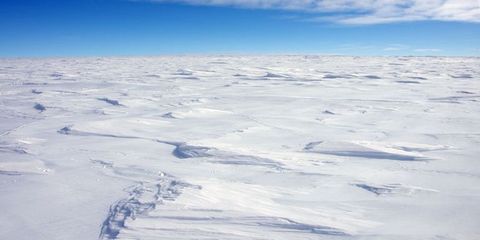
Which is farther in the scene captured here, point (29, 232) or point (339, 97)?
point (339, 97)

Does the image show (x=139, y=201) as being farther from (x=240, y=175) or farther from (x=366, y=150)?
(x=366, y=150)

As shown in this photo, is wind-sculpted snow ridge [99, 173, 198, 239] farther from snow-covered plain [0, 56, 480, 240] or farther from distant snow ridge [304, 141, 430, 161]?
distant snow ridge [304, 141, 430, 161]

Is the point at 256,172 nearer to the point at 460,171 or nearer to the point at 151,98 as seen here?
the point at 460,171


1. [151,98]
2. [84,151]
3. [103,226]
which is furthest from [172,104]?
[103,226]

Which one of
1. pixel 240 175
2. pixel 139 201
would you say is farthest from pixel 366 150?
pixel 139 201

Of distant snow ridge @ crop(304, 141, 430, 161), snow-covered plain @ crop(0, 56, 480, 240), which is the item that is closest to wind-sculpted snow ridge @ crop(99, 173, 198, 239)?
snow-covered plain @ crop(0, 56, 480, 240)

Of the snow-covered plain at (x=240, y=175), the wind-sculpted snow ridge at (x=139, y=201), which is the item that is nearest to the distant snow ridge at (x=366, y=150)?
the snow-covered plain at (x=240, y=175)

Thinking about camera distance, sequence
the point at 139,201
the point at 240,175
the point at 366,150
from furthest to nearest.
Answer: the point at 366,150
the point at 240,175
the point at 139,201

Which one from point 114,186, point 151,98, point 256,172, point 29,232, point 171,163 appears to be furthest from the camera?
point 151,98

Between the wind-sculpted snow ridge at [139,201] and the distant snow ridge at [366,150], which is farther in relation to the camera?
the distant snow ridge at [366,150]

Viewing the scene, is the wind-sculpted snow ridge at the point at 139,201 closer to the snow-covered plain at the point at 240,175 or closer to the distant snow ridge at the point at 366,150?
the snow-covered plain at the point at 240,175

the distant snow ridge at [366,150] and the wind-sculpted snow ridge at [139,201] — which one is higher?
the distant snow ridge at [366,150]
